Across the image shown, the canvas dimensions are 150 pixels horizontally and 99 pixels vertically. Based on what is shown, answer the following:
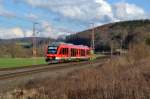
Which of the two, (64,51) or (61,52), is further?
(64,51)

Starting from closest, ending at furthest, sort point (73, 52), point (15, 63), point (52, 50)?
point (15, 63) → point (52, 50) → point (73, 52)

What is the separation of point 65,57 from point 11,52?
4128 cm

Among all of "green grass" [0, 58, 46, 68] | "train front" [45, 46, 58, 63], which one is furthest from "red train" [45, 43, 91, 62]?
"green grass" [0, 58, 46, 68]

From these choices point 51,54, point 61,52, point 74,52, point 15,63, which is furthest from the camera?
point 74,52

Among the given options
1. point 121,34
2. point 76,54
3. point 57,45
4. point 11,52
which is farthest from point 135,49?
point 121,34

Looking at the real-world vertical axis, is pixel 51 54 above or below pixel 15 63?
above

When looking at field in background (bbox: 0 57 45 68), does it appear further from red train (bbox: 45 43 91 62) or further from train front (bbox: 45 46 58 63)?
red train (bbox: 45 43 91 62)

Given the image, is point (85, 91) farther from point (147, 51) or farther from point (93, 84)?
point (147, 51)

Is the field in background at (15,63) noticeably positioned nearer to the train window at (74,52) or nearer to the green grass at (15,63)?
the green grass at (15,63)

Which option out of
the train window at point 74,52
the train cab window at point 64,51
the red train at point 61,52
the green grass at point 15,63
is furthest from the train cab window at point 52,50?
the train window at point 74,52

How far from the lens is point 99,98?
491 inches

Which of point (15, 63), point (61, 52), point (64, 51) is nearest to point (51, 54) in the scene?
point (61, 52)

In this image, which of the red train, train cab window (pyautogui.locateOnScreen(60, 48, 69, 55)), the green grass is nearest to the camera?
the green grass

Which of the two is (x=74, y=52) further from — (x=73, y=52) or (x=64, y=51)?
(x=64, y=51)
